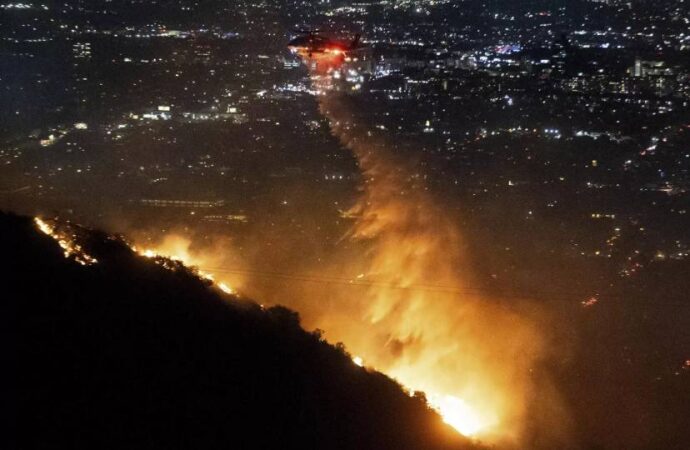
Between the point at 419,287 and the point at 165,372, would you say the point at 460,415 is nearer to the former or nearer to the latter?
the point at 419,287

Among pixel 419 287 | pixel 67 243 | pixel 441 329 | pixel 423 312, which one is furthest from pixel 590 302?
pixel 67 243

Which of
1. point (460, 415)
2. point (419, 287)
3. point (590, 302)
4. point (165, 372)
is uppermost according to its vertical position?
point (590, 302)

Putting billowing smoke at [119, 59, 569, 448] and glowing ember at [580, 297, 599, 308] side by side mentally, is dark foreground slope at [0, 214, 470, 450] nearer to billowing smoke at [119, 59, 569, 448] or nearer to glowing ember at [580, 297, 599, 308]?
billowing smoke at [119, 59, 569, 448]

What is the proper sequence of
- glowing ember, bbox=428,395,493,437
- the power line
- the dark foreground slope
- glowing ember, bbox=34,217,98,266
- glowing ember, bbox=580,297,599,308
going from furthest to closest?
the power line → glowing ember, bbox=580,297,599,308 → glowing ember, bbox=428,395,493,437 → glowing ember, bbox=34,217,98,266 → the dark foreground slope

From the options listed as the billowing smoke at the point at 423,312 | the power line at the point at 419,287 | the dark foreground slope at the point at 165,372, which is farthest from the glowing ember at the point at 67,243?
the power line at the point at 419,287

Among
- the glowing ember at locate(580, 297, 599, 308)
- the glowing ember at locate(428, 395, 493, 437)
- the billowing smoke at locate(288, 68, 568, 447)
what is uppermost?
the glowing ember at locate(580, 297, 599, 308)

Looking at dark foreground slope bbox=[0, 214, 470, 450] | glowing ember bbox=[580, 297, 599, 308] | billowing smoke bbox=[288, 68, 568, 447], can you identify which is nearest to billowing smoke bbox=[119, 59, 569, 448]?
billowing smoke bbox=[288, 68, 568, 447]

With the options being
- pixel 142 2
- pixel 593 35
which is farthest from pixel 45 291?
pixel 593 35

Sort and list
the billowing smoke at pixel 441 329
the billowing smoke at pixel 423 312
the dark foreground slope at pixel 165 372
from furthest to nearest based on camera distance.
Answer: the billowing smoke at pixel 423 312
the billowing smoke at pixel 441 329
the dark foreground slope at pixel 165 372

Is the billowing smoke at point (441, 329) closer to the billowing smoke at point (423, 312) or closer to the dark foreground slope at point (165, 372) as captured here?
the billowing smoke at point (423, 312)
